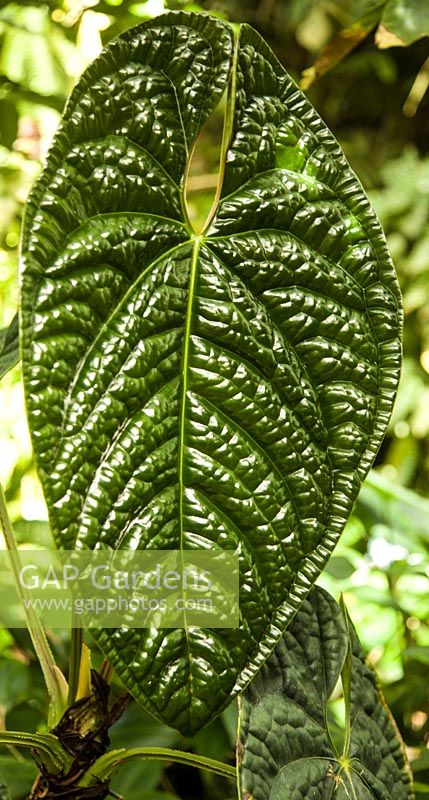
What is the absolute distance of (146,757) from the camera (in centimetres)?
41

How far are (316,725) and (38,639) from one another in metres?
0.17

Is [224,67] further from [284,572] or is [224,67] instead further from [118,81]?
[284,572]

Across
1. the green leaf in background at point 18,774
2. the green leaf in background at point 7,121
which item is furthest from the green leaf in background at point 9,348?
the green leaf in background at point 7,121

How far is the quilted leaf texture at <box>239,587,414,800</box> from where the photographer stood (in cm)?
38

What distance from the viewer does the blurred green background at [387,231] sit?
69cm

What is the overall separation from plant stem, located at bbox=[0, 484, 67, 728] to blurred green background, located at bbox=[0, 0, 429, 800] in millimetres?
241

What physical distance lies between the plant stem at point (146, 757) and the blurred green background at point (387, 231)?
235 mm

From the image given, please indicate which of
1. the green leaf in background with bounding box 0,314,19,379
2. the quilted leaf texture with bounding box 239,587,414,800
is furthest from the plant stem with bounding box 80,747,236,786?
the green leaf in background with bounding box 0,314,19,379

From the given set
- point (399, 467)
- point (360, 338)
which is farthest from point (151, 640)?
point (399, 467)

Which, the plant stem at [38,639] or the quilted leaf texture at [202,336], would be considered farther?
the plant stem at [38,639]

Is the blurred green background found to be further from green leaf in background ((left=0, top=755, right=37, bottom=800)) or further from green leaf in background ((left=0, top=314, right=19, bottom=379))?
green leaf in background ((left=0, top=314, right=19, bottom=379))

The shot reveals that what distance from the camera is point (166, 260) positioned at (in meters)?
0.35

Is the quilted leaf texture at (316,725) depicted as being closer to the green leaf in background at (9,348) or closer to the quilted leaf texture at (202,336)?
the quilted leaf texture at (202,336)

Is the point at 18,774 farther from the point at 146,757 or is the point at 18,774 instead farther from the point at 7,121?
the point at 7,121
